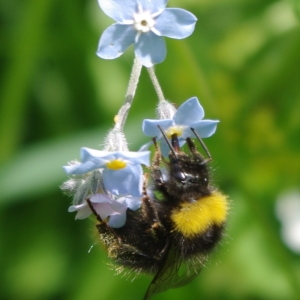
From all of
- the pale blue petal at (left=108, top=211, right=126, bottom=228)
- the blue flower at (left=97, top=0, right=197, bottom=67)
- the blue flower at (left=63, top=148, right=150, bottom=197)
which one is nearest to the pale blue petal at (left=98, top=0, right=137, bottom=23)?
the blue flower at (left=97, top=0, right=197, bottom=67)

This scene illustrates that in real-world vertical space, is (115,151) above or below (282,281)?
above

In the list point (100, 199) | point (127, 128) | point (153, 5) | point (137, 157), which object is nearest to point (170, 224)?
point (100, 199)

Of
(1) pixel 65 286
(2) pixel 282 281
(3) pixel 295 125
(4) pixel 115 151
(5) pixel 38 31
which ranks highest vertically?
(5) pixel 38 31

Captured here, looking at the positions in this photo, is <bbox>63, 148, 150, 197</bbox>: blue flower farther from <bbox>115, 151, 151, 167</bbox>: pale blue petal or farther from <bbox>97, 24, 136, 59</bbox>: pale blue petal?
<bbox>97, 24, 136, 59</bbox>: pale blue petal

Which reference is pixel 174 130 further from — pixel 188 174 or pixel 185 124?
pixel 188 174

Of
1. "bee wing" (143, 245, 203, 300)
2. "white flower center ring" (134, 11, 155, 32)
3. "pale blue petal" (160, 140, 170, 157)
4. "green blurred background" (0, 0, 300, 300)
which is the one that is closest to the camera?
"white flower center ring" (134, 11, 155, 32)

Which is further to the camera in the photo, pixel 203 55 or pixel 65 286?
pixel 65 286

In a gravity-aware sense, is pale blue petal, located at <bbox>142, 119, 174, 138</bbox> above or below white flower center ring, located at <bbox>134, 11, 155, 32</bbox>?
below

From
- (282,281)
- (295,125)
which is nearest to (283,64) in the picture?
(295,125)

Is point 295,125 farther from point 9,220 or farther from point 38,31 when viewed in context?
point 9,220
